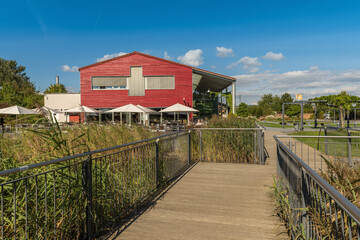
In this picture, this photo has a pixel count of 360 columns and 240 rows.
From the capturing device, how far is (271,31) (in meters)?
26.4

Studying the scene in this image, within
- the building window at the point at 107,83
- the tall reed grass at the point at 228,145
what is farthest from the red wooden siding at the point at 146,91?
the tall reed grass at the point at 228,145

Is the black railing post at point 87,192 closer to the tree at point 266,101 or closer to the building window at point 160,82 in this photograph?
the building window at point 160,82

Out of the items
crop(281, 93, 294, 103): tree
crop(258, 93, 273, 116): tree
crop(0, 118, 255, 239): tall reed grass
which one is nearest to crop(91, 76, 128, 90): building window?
crop(0, 118, 255, 239): tall reed grass

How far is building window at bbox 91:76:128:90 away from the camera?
24.5 metres

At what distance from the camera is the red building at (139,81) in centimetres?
2390

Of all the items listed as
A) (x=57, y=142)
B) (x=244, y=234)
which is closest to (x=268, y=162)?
(x=244, y=234)

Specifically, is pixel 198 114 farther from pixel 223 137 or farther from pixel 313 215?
pixel 313 215

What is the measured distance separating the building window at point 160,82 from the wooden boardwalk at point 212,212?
1895 cm

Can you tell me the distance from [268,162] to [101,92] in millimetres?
20492

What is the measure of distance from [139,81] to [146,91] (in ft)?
4.06

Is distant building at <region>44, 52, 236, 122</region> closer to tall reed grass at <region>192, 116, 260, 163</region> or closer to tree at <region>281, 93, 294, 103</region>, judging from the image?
tall reed grass at <region>192, 116, 260, 163</region>

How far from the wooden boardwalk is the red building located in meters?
18.7

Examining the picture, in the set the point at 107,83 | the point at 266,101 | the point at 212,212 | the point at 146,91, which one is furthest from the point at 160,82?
the point at 266,101

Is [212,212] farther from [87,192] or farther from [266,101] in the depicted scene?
[266,101]
